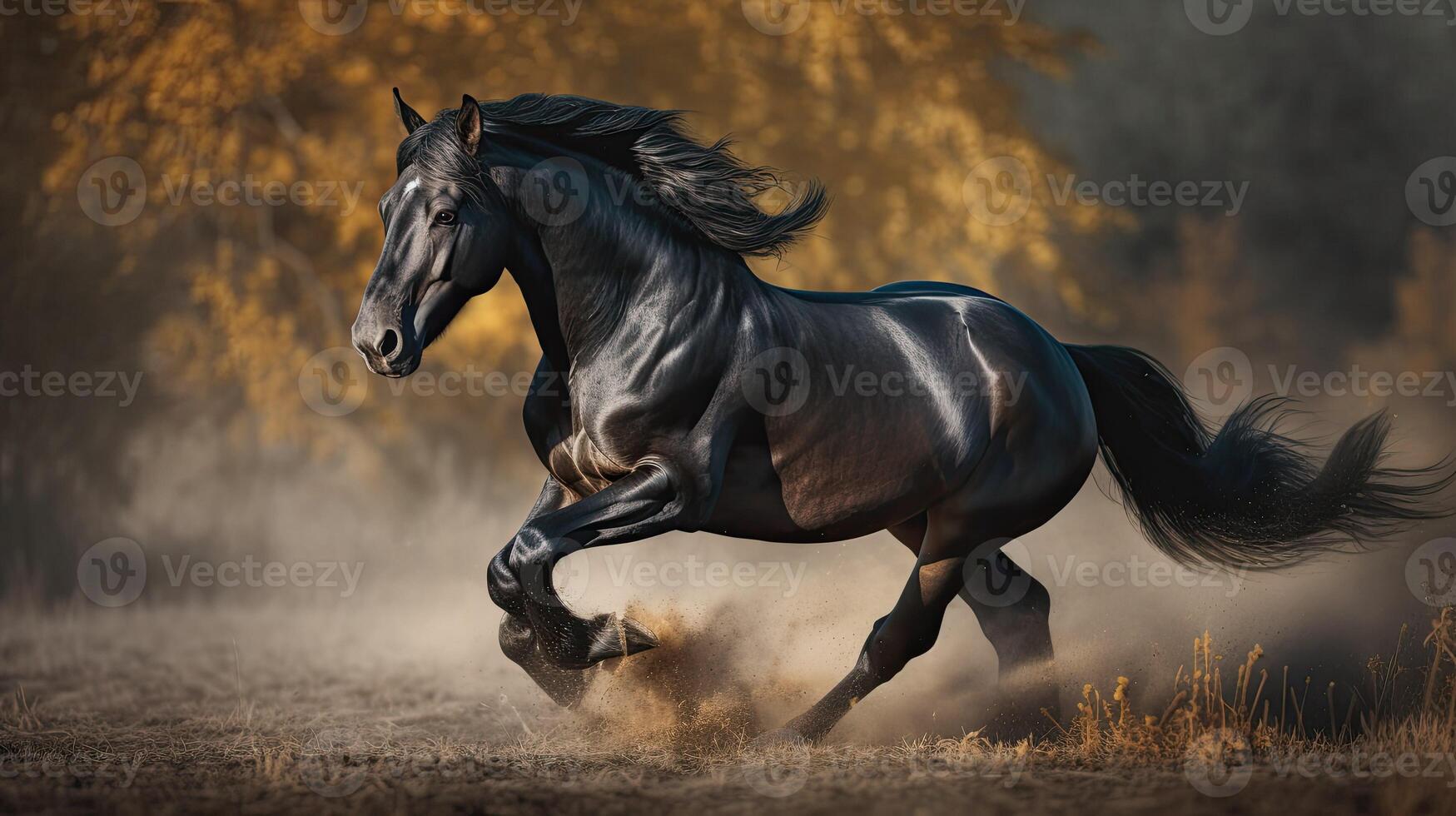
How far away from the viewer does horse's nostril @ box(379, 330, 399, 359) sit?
438cm

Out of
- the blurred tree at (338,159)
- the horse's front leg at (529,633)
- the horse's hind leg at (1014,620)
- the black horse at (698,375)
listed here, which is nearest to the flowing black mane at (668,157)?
the black horse at (698,375)

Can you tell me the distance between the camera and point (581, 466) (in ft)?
15.5

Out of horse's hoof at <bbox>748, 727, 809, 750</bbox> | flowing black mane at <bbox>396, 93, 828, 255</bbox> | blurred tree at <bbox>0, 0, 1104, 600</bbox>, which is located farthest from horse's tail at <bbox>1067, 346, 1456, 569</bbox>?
blurred tree at <bbox>0, 0, 1104, 600</bbox>

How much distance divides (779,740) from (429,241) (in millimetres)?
2113

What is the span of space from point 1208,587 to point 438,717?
14.5ft

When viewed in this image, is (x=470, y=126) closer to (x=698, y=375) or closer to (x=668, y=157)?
(x=668, y=157)

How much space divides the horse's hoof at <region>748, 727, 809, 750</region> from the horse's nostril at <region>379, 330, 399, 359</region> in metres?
1.86

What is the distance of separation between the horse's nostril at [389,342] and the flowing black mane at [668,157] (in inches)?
32.7

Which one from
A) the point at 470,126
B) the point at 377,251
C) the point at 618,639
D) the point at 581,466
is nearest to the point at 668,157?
the point at 470,126

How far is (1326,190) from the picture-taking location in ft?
41.9

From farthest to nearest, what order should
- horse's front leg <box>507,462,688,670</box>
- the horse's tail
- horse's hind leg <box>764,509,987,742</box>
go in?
the horse's tail < horse's hind leg <box>764,509,987,742</box> < horse's front leg <box>507,462,688,670</box>

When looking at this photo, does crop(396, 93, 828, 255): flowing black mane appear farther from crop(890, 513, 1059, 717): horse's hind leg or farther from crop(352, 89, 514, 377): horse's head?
crop(890, 513, 1059, 717): horse's hind leg

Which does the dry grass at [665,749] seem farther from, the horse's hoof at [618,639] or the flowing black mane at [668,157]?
the flowing black mane at [668,157]

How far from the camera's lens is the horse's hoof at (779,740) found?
4781 millimetres
